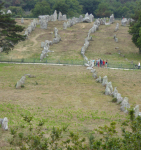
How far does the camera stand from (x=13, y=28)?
42781 millimetres

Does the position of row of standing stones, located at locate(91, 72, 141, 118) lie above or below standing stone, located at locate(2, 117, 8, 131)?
below

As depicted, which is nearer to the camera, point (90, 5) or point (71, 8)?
point (71, 8)

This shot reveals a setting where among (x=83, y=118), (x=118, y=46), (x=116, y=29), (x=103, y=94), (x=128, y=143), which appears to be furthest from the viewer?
(x=116, y=29)

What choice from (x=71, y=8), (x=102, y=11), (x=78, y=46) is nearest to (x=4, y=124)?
(x=78, y=46)

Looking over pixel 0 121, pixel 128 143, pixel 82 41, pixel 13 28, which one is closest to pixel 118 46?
pixel 82 41

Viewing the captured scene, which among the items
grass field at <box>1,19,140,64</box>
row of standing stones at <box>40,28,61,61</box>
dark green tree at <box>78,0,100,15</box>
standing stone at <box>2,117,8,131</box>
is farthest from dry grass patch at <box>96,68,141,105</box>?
dark green tree at <box>78,0,100,15</box>

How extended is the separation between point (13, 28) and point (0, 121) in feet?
84.6

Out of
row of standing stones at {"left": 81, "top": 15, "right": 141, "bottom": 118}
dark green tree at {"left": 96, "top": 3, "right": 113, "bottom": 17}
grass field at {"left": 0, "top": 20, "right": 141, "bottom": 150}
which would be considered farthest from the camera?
dark green tree at {"left": 96, "top": 3, "right": 113, "bottom": 17}

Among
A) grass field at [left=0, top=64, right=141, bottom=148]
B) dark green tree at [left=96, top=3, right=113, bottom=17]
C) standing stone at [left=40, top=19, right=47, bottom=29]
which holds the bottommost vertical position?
grass field at [left=0, top=64, right=141, bottom=148]

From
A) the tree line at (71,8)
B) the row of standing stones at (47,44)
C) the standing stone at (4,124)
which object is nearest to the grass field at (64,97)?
the standing stone at (4,124)

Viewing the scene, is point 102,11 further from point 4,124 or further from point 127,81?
point 4,124

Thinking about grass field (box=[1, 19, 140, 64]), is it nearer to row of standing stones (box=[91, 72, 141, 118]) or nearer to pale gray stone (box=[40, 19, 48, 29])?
pale gray stone (box=[40, 19, 48, 29])

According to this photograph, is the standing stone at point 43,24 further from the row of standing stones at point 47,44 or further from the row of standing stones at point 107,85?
the row of standing stones at point 107,85

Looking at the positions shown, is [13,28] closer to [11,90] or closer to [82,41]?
[11,90]
